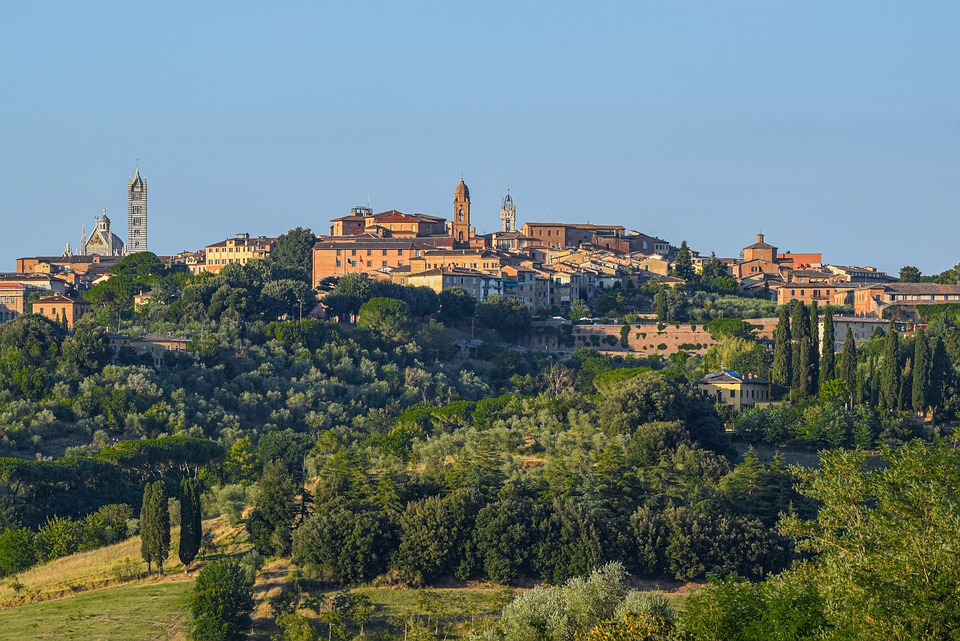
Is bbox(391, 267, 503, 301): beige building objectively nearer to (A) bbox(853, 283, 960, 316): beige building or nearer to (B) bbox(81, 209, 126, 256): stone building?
(A) bbox(853, 283, 960, 316): beige building

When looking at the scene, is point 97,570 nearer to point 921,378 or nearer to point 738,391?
point 738,391

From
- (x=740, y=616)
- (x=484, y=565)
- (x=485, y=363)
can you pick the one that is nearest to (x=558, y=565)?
(x=484, y=565)

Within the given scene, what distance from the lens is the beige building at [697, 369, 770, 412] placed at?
73375 millimetres

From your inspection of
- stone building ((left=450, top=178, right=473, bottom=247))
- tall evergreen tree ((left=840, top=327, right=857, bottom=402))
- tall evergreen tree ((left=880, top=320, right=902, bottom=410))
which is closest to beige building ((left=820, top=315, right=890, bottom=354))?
tall evergreen tree ((left=840, top=327, right=857, bottom=402))

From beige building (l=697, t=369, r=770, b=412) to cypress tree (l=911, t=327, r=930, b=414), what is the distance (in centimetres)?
681

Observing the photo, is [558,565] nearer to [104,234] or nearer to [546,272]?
[546,272]

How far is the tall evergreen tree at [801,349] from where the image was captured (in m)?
71.3

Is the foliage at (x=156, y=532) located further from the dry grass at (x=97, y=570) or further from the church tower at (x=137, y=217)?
the church tower at (x=137, y=217)

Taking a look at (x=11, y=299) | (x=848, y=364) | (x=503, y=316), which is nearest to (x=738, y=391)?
(x=848, y=364)

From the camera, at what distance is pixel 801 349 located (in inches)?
2825

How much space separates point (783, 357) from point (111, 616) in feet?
117

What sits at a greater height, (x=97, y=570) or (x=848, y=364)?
(x=848, y=364)

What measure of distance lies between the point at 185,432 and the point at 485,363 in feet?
73.9

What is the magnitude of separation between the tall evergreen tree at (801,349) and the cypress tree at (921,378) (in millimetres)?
4678
